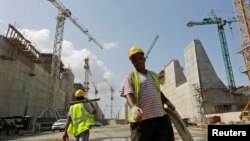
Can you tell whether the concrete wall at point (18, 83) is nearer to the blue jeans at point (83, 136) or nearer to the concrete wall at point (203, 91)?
the concrete wall at point (203, 91)

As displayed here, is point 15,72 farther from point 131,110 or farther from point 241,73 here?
point 131,110

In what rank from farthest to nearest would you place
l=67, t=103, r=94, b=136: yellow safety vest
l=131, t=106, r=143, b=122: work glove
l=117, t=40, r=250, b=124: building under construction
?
l=117, t=40, r=250, b=124: building under construction
l=67, t=103, r=94, b=136: yellow safety vest
l=131, t=106, r=143, b=122: work glove

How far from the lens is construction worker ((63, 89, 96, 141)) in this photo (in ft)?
16.7

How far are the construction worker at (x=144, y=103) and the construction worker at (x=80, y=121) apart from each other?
1962mm

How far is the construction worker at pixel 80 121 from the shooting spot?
16.7 ft

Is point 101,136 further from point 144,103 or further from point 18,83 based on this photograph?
point 18,83

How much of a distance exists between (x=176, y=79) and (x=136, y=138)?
5809cm

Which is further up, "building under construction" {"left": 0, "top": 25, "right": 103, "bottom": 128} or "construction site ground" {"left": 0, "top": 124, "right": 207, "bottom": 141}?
"building under construction" {"left": 0, "top": 25, "right": 103, "bottom": 128}

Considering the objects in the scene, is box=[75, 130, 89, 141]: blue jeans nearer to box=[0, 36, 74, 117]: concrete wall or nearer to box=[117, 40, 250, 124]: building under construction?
box=[0, 36, 74, 117]: concrete wall

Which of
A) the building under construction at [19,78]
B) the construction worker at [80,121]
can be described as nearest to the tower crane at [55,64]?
the building under construction at [19,78]

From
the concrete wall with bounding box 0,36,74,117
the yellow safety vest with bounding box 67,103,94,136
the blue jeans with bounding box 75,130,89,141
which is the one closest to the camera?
the blue jeans with bounding box 75,130,89,141

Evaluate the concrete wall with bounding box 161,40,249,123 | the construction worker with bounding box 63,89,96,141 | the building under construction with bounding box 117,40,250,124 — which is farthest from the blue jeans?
the concrete wall with bounding box 161,40,249,123

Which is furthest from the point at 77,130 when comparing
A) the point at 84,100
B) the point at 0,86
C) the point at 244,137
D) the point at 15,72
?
the point at 15,72

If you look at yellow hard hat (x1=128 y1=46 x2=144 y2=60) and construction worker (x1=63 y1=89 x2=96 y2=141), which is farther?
construction worker (x1=63 y1=89 x2=96 y2=141)
